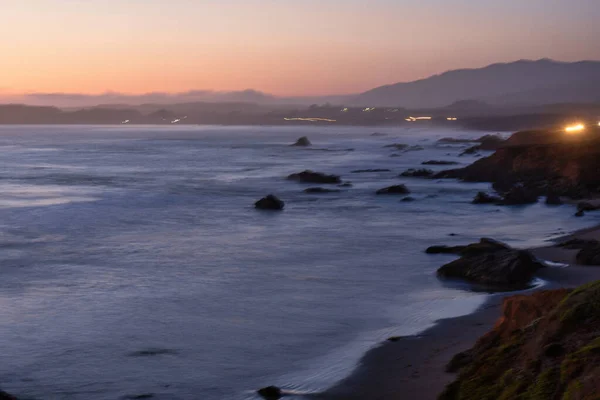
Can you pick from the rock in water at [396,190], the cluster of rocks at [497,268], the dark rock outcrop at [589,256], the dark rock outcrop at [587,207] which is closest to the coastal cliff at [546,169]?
the dark rock outcrop at [587,207]

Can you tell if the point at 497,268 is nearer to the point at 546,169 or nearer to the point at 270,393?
the point at 270,393

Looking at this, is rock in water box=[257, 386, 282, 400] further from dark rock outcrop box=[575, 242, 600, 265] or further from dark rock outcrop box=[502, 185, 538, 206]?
dark rock outcrop box=[502, 185, 538, 206]

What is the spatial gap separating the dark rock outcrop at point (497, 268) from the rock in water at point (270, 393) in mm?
8478

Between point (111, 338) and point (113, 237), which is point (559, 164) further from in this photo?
point (111, 338)

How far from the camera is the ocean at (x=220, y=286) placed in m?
13.4

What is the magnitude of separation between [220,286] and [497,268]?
25.8ft

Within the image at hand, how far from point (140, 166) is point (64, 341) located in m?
73.5

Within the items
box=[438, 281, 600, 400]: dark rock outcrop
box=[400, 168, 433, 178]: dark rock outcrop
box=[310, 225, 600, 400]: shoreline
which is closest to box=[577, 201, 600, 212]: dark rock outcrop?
box=[310, 225, 600, 400]: shoreline

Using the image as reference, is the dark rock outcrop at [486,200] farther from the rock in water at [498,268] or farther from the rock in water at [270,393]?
the rock in water at [270,393]

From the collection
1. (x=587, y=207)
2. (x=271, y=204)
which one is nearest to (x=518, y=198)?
(x=587, y=207)

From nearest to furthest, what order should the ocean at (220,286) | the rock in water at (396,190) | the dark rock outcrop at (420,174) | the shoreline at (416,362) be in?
the shoreline at (416,362)
the ocean at (220,286)
the rock in water at (396,190)
the dark rock outcrop at (420,174)

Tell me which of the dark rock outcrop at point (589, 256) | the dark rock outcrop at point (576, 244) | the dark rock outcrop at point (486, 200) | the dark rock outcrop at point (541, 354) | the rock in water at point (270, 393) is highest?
the dark rock outcrop at point (541, 354)

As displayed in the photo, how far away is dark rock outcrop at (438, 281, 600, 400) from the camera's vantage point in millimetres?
8242

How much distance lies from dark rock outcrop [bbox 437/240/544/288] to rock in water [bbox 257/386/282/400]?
8478 millimetres
